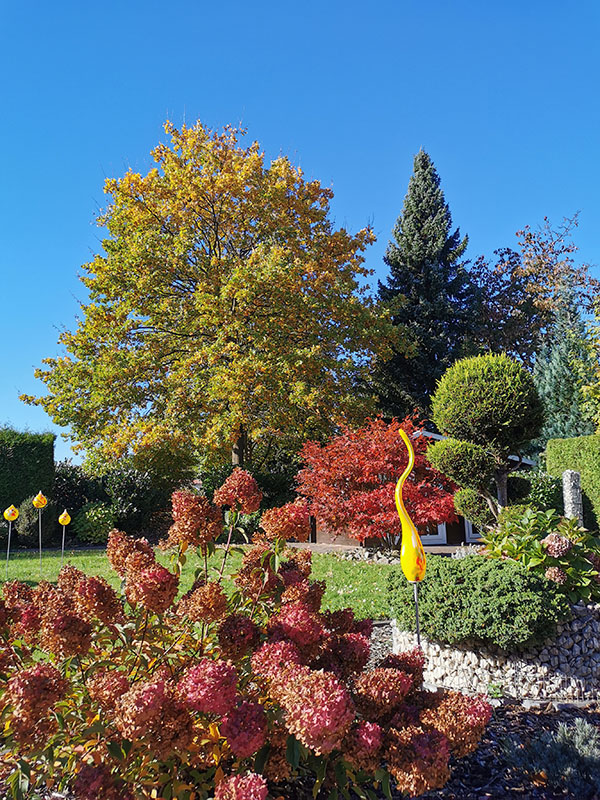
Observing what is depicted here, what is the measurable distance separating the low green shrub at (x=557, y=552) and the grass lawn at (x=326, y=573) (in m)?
1.67

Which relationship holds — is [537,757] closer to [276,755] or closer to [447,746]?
[447,746]

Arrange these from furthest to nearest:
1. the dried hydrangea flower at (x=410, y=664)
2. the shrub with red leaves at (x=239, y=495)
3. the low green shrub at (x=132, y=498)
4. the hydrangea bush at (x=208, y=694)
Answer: the low green shrub at (x=132, y=498), the shrub with red leaves at (x=239, y=495), the dried hydrangea flower at (x=410, y=664), the hydrangea bush at (x=208, y=694)

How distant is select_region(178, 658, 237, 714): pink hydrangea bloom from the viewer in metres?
1.73

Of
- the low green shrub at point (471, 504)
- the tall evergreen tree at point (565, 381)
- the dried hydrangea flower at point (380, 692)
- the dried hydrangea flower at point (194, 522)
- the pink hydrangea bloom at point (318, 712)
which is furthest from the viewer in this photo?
the tall evergreen tree at point (565, 381)

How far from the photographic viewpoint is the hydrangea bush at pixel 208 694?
1.76m

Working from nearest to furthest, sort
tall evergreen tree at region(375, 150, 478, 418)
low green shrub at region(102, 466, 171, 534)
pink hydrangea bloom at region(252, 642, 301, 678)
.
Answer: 1. pink hydrangea bloom at region(252, 642, 301, 678)
2. low green shrub at region(102, 466, 171, 534)
3. tall evergreen tree at region(375, 150, 478, 418)

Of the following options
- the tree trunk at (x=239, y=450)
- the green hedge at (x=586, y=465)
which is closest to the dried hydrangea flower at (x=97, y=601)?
the green hedge at (x=586, y=465)

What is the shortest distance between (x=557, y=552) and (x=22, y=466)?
1448 cm

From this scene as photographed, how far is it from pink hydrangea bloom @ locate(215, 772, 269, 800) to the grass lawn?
4612 mm

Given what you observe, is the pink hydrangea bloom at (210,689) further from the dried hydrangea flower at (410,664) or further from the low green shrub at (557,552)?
the low green shrub at (557,552)

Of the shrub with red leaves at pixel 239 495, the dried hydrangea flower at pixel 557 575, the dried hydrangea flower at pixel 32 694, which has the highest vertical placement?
the shrub with red leaves at pixel 239 495

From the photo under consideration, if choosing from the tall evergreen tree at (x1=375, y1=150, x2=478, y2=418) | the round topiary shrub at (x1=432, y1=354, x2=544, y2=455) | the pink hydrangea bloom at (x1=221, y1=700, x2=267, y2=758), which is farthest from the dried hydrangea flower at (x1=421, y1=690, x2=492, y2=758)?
the tall evergreen tree at (x1=375, y1=150, x2=478, y2=418)

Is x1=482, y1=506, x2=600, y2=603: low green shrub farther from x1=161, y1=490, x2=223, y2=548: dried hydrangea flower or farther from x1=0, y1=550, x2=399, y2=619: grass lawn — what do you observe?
x1=161, y1=490, x2=223, y2=548: dried hydrangea flower

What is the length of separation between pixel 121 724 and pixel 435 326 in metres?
20.9
